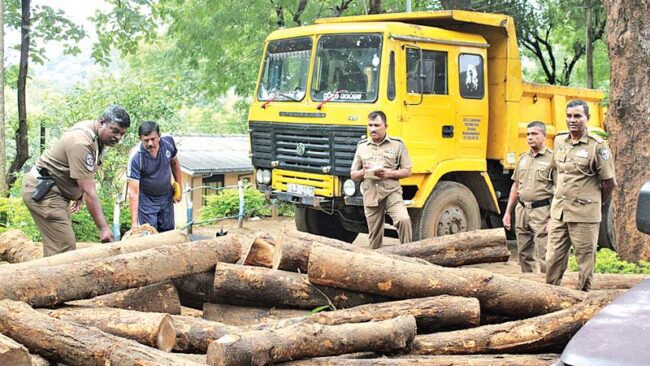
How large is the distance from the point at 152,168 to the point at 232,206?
801 centimetres

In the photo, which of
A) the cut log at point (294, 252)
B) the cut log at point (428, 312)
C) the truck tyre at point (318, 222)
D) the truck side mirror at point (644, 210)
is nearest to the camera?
the truck side mirror at point (644, 210)

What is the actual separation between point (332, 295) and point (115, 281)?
139 cm

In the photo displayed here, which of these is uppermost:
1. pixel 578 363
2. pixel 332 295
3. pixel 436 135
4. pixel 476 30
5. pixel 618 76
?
pixel 476 30

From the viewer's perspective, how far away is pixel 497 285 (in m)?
5.11

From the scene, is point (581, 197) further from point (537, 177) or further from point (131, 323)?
point (131, 323)

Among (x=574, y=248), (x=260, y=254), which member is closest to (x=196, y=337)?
(x=260, y=254)

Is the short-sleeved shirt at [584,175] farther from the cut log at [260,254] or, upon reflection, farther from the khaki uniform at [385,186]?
the cut log at [260,254]

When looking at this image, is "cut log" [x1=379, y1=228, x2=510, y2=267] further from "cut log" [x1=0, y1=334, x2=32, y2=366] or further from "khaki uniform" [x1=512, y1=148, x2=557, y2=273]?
"cut log" [x1=0, y1=334, x2=32, y2=366]

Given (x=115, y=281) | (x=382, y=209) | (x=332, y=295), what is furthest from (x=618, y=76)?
(x=115, y=281)

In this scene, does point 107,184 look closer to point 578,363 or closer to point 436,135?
point 436,135

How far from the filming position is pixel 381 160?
8516 mm

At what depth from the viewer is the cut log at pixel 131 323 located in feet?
14.4

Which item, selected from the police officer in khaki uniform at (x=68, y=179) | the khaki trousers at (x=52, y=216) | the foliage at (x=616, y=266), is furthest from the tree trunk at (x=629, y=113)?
the khaki trousers at (x=52, y=216)

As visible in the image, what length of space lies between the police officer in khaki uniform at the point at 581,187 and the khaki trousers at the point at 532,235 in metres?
1.08
